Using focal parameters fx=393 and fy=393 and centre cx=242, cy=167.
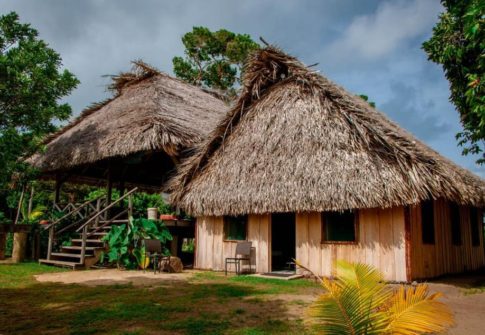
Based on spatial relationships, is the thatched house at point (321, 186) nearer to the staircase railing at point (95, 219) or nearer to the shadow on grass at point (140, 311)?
the staircase railing at point (95, 219)

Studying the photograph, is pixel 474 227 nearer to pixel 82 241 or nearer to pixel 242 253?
pixel 242 253

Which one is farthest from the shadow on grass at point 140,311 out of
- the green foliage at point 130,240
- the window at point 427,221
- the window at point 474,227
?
the window at point 474,227

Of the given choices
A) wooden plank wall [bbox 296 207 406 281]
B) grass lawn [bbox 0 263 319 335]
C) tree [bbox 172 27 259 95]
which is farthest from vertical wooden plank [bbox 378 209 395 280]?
tree [bbox 172 27 259 95]

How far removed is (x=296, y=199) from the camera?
933 centimetres

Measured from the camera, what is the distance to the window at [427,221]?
9.58 metres

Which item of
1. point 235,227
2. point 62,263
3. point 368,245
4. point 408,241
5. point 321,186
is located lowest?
point 62,263

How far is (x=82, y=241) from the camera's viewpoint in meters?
10.9

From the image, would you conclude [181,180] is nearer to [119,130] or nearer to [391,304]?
[119,130]

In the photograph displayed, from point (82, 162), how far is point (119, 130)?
160 cm

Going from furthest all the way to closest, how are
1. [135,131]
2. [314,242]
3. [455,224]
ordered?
1. [135,131]
2. [455,224]
3. [314,242]

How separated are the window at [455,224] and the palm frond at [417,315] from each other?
9.17 meters

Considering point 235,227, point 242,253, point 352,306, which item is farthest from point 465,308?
point 235,227

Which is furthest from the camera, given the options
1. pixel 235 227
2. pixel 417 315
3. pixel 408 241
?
pixel 235 227

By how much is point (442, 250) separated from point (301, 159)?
4379 millimetres
